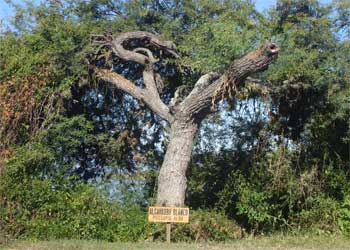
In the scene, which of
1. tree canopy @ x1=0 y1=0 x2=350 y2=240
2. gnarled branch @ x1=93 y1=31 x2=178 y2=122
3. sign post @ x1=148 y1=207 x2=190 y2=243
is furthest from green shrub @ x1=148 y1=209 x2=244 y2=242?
gnarled branch @ x1=93 y1=31 x2=178 y2=122

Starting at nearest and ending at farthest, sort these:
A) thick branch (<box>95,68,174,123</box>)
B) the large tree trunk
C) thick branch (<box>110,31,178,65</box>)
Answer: the large tree trunk
thick branch (<box>95,68,174,123</box>)
thick branch (<box>110,31,178,65</box>)

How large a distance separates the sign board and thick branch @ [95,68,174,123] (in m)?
2.84

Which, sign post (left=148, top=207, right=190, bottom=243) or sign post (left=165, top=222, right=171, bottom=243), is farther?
sign post (left=165, top=222, right=171, bottom=243)

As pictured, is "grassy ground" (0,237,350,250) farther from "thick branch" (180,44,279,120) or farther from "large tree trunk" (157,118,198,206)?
"thick branch" (180,44,279,120)

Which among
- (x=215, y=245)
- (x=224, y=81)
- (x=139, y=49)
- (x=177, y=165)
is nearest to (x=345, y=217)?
(x=215, y=245)

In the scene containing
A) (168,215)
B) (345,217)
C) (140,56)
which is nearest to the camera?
(168,215)

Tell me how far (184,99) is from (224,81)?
5.24 ft

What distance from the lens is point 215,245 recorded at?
12328mm

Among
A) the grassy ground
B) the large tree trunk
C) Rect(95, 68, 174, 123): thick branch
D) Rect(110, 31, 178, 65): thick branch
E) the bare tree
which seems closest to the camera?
the grassy ground

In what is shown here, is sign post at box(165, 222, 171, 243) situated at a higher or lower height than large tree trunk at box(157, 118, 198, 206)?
lower

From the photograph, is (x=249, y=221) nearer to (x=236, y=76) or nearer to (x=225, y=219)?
(x=225, y=219)

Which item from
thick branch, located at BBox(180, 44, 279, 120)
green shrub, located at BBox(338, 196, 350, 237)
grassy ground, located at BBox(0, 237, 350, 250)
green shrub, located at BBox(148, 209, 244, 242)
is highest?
thick branch, located at BBox(180, 44, 279, 120)

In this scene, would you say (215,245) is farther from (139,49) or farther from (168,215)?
(139,49)

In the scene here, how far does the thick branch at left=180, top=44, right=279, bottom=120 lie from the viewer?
12562mm
